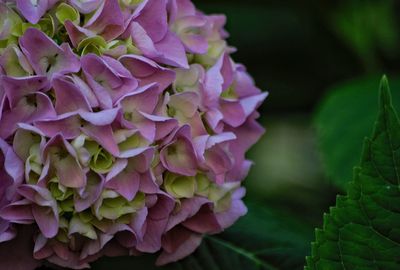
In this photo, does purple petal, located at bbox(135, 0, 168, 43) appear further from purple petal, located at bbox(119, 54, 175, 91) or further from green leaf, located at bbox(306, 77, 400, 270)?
green leaf, located at bbox(306, 77, 400, 270)

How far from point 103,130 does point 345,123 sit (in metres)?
0.68

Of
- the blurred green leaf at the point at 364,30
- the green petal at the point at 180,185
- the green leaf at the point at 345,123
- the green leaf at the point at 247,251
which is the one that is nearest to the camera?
the green petal at the point at 180,185

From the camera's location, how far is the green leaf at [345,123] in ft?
4.22

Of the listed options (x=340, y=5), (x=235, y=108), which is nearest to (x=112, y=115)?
(x=235, y=108)

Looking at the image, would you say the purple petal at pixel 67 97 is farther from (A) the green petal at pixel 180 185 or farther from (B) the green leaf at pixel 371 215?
(B) the green leaf at pixel 371 215

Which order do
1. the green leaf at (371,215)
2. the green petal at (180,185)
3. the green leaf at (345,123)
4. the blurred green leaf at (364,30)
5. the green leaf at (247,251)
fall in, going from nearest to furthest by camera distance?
the green leaf at (371,215) < the green petal at (180,185) < the green leaf at (247,251) < the green leaf at (345,123) < the blurred green leaf at (364,30)

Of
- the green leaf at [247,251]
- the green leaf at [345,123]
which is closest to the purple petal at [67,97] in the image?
the green leaf at [247,251]

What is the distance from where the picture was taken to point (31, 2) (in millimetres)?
779

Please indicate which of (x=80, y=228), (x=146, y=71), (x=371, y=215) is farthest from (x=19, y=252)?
(x=371, y=215)

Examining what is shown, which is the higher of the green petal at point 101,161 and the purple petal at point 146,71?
the purple petal at point 146,71

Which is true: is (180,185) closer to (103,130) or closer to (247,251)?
(103,130)

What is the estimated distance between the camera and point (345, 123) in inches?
54.0

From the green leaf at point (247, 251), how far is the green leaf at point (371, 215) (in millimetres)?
203

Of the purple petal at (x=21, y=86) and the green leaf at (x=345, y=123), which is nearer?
the purple petal at (x=21, y=86)
